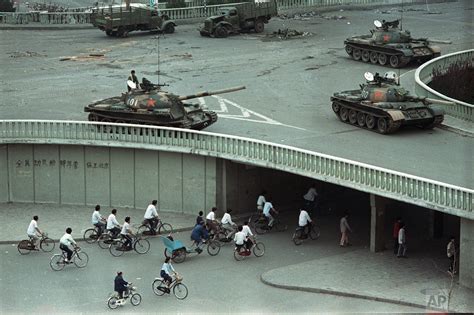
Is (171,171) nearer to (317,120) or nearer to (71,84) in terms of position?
(317,120)

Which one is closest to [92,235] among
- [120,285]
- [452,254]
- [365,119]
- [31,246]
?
[31,246]

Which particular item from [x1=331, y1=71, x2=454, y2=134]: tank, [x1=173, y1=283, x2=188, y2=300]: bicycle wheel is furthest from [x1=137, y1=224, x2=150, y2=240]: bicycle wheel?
[x1=331, y1=71, x2=454, y2=134]: tank

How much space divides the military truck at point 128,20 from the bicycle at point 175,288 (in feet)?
137

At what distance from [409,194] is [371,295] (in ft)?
13.7

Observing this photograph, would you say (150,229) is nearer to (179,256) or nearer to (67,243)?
(179,256)

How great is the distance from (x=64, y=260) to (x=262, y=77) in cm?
2488

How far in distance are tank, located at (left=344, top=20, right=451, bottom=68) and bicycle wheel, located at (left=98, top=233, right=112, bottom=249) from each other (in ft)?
86.3

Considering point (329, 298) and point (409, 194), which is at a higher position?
point (409, 194)

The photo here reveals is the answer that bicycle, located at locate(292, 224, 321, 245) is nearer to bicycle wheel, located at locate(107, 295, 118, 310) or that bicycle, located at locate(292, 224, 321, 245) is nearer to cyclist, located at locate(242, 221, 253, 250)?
cyclist, located at locate(242, 221, 253, 250)

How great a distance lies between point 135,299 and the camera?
152 feet

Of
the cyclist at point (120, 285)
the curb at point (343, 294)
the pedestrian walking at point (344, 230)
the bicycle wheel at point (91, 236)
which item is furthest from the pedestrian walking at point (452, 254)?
the bicycle wheel at point (91, 236)

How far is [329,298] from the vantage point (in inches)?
1821

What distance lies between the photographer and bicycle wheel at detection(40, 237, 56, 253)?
172 feet

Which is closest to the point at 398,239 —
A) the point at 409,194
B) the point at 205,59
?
the point at 409,194
